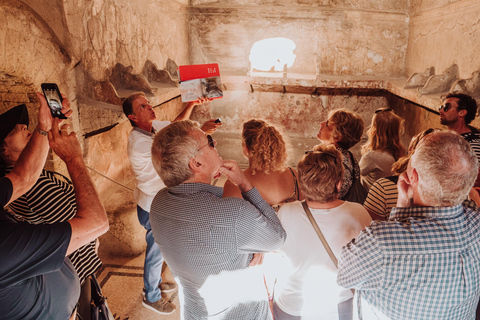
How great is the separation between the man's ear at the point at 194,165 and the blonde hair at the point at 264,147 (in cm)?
103

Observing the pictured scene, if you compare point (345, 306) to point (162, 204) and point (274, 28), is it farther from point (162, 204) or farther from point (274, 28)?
point (274, 28)

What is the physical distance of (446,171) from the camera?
144 centimetres

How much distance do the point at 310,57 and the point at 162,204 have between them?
6434mm

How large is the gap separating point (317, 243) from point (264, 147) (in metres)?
1.02

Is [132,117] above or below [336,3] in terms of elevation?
below

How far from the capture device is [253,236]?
1558 mm

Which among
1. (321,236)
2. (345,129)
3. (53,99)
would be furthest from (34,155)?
(345,129)

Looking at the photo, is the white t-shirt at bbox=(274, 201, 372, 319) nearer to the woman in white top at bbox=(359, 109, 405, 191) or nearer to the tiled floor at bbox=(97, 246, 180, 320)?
the woman in white top at bbox=(359, 109, 405, 191)

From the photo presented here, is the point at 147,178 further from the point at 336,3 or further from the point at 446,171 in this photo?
the point at 336,3

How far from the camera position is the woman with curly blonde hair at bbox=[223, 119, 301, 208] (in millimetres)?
2582

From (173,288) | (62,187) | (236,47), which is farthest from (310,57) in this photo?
(62,187)

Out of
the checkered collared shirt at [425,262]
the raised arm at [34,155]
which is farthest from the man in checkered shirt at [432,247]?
the raised arm at [34,155]

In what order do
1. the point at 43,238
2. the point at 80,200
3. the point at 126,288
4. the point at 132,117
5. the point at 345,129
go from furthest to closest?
the point at 126,288 < the point at 132,117 < the point at 345,129 < the point at 80,200 < the point at 43,238

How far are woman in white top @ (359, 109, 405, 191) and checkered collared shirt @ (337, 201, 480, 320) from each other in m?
1.78
